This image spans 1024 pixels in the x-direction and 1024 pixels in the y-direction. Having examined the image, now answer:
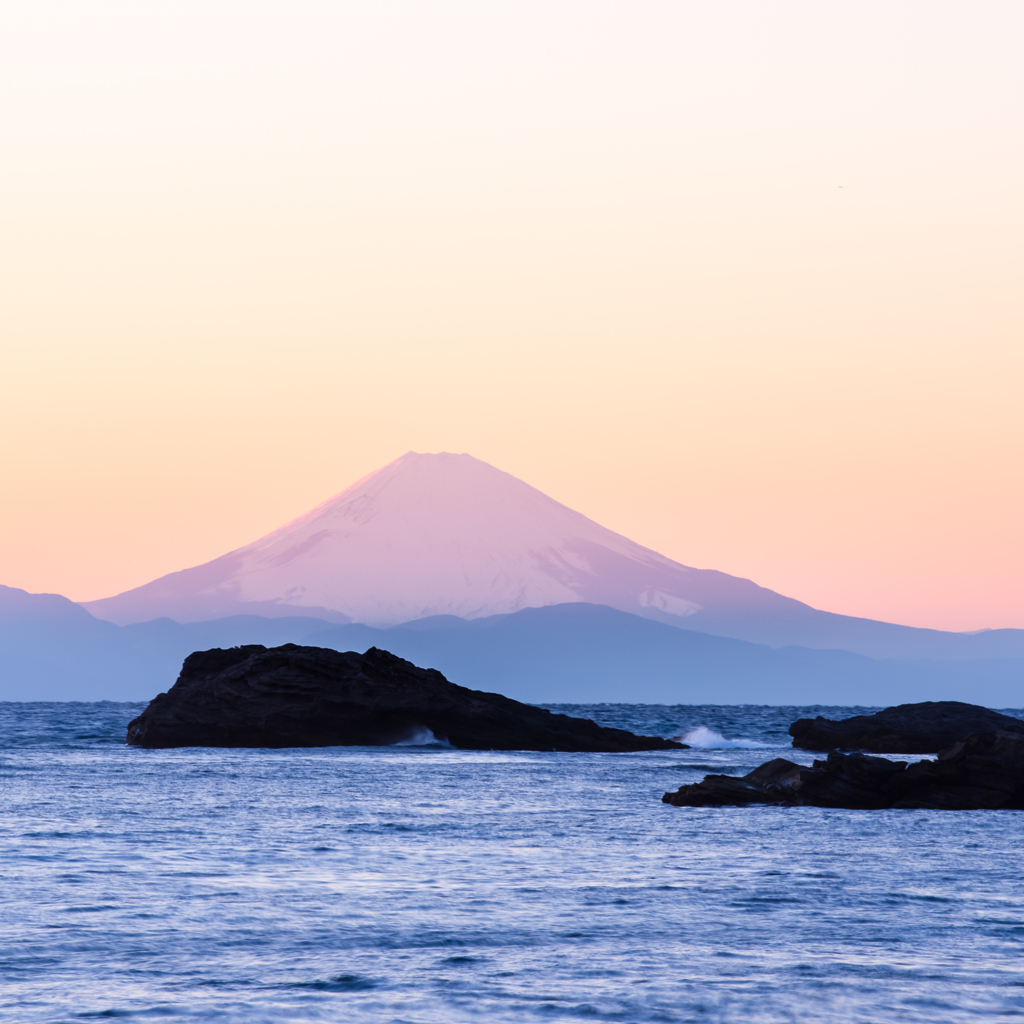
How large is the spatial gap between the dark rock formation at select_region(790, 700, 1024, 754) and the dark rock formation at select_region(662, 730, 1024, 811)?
44.5 m

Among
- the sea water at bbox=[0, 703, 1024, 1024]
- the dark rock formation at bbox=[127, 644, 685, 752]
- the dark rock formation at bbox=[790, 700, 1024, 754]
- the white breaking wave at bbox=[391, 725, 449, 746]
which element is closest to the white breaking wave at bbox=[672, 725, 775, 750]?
the dark rock formation at bbox=[790, 700, 1024, 754]

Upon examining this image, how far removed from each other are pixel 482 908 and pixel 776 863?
25.1 ft

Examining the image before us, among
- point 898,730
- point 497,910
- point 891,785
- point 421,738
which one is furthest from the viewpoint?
point 898,730

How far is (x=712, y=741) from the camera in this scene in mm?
85625

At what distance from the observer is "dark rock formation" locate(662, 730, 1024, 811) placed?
37344 millimetres

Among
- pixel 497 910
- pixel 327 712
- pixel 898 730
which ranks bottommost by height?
pixel 497 910

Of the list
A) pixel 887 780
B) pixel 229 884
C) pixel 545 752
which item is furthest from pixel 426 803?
pixel 545 752

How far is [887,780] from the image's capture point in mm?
38188

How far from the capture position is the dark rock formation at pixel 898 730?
8450 centimetres

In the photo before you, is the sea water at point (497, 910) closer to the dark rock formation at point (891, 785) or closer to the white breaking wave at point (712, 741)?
the dark rock formation at point (891, 785)

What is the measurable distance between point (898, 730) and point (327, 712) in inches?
1571

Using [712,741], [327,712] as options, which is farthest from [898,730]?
[327,712]

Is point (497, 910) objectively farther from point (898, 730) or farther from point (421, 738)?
point (898, 730)

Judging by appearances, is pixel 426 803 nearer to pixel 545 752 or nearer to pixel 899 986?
pixel 899 986
